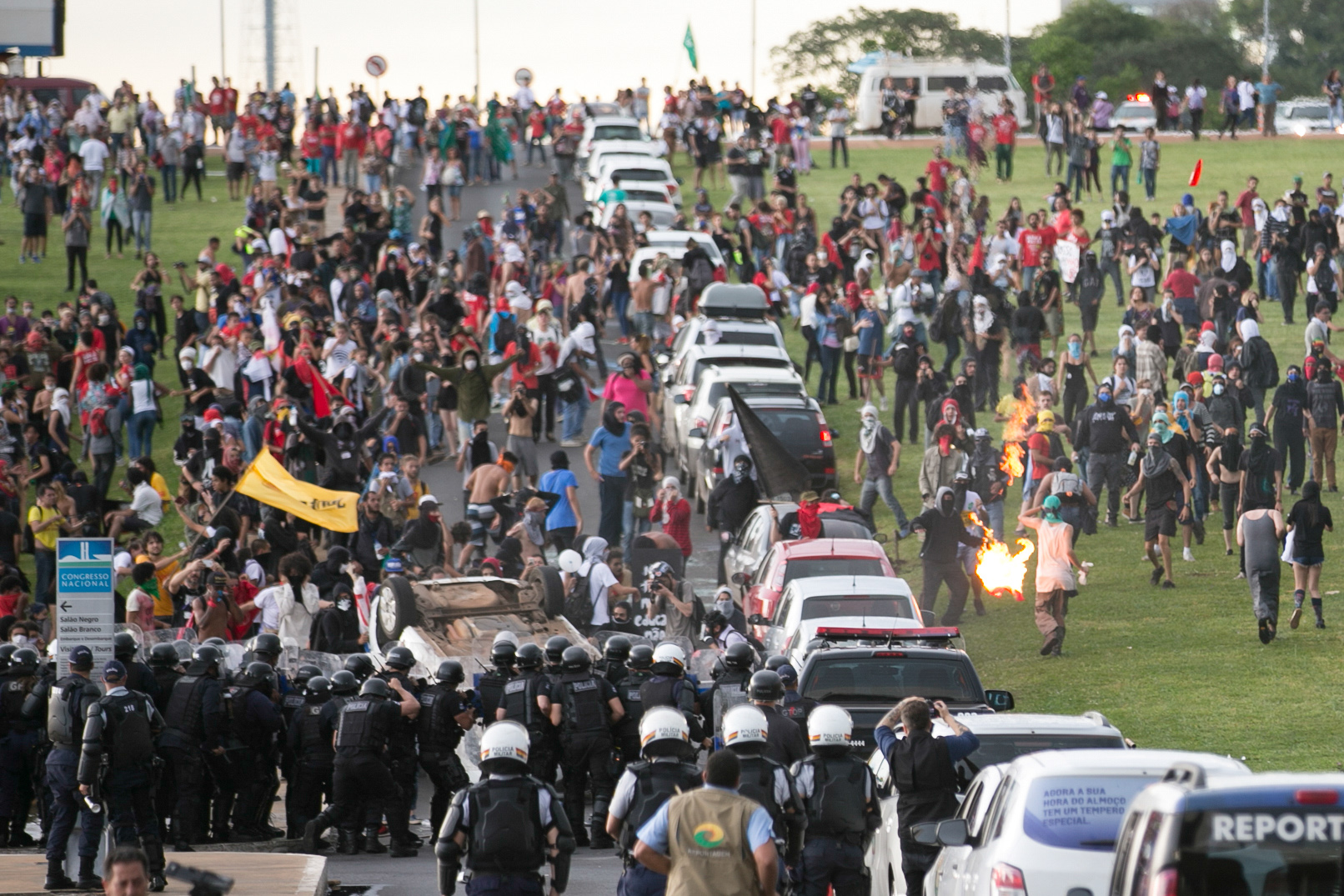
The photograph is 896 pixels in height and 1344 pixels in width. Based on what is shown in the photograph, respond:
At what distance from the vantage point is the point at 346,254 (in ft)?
103

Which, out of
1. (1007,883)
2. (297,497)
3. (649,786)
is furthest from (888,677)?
(297,497)

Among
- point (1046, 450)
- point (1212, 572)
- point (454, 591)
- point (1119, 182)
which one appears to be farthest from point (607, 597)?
point (1119, 182)

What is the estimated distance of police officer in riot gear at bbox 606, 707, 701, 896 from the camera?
9.22 m

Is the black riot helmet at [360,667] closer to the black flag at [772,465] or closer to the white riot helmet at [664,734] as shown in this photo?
the white riot helmet at [664,734]

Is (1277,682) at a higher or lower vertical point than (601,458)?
lower

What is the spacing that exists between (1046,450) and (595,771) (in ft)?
33.2

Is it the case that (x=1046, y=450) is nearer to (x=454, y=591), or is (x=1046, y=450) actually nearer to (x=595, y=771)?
(x=454, y=591)

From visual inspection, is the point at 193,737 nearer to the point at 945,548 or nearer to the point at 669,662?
the point at 669,662

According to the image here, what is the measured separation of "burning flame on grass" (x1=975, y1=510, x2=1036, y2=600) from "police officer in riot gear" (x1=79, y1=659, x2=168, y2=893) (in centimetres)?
1049

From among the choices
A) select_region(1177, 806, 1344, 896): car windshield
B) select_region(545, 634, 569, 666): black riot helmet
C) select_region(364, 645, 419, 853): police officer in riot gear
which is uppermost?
select_region(1177, 806, 1344, 896): car windshield

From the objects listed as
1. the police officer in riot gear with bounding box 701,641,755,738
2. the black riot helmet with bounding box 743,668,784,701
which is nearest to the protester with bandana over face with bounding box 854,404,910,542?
the police officer in riot gear with bounding box 701,641,755,738

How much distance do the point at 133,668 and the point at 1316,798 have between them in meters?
8.41

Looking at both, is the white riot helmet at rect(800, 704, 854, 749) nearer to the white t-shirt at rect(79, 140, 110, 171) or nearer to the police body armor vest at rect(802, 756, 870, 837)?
the police body armor vest at rect(802, 756, 870, 837)

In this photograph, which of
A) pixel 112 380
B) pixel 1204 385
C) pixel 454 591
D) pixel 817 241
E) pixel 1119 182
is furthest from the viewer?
pixel 1119 182
